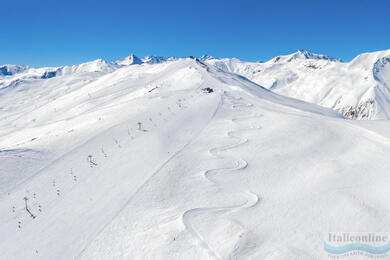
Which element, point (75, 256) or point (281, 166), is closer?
point (75, 256)

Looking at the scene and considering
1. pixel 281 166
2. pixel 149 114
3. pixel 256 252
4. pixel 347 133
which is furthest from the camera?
pixel 149 114

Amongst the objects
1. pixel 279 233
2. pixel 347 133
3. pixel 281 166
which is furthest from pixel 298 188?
pixel 347 133

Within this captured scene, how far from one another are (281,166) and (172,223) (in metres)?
6.91

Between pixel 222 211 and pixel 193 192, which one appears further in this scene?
pixel 193 192

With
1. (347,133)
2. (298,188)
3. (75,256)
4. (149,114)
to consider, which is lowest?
(75,256)

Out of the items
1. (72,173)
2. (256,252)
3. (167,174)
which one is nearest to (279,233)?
(256,252)

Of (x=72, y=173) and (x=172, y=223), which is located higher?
(x=72, y=173)

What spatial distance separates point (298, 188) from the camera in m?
11.2

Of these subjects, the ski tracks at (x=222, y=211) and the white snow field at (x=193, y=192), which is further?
the white snow field at (x=193, y=192)

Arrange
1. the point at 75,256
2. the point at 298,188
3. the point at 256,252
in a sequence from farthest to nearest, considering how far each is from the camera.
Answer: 1. the point at 298,188
2. the point at 75,256
3. the point at 256,252

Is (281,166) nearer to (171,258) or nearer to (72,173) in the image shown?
(171,258)

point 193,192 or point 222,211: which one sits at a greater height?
point 193,192

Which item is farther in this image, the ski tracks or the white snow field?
the white snow field

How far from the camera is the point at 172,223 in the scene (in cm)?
927
